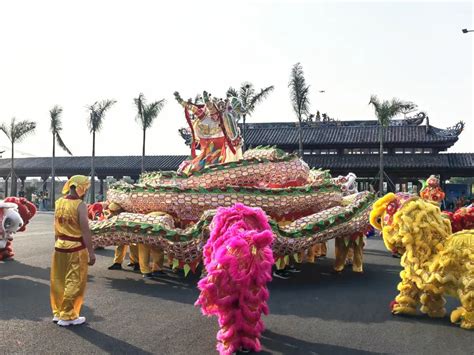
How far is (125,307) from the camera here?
5.63m

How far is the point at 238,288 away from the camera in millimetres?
4059

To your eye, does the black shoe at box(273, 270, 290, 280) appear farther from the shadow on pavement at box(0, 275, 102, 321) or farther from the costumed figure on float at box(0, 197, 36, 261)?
the costumed figure on float at box(0, 197, 36, 261)

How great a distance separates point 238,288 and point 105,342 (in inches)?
52.2

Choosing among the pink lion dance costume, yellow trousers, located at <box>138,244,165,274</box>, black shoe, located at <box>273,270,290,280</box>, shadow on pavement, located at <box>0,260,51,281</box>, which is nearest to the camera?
the pink lion dance costume

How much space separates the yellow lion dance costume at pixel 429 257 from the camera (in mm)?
4852

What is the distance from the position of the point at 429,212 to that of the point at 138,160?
25462 millimetres

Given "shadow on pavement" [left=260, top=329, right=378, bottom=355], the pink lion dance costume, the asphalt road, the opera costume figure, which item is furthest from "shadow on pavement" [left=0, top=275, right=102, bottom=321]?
the opera costume figure

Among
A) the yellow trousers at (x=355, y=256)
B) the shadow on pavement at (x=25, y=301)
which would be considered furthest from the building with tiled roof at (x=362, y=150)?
the shadow on pavement at (x=25, y=301)

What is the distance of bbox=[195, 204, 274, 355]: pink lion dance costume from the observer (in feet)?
13.2

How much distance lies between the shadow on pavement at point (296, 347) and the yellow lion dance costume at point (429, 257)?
1.39m

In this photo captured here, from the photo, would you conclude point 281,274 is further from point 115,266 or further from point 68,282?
point 68,282

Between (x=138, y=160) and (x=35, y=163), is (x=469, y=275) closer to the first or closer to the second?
(x=138, y=160)

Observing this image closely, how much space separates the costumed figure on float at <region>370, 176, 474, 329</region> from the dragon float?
5.95 ft

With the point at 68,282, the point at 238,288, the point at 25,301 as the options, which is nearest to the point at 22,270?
the point at 25,301
